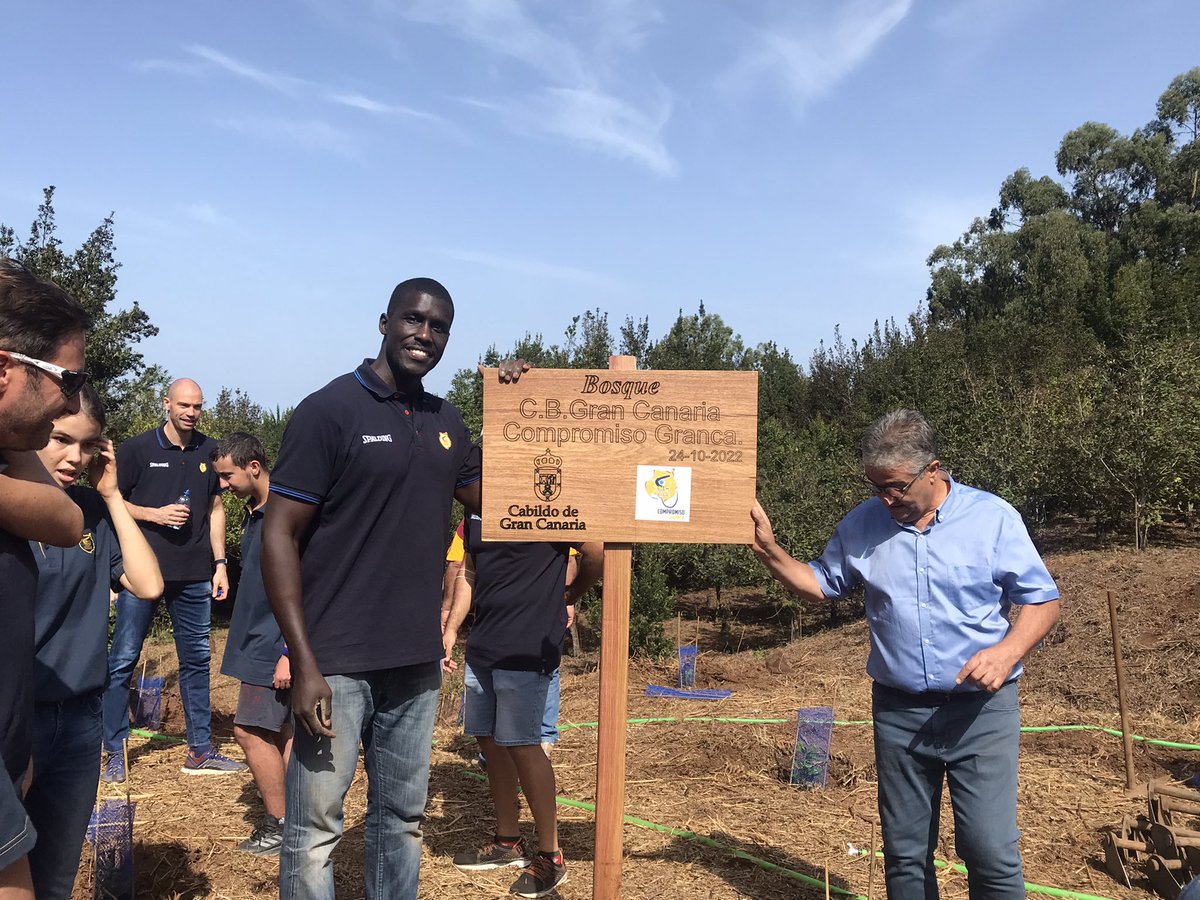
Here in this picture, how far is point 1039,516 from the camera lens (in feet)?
46.4

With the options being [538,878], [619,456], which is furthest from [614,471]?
[538,878]

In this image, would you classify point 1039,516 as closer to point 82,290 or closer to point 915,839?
point 915,839

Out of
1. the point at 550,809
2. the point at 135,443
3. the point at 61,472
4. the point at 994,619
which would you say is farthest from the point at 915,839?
the point at 135,443

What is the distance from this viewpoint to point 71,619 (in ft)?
8.98

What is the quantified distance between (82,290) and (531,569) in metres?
15.2

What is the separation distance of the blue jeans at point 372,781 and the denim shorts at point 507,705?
3.58ft

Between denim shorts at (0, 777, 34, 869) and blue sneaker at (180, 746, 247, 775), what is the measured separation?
15.2 feet

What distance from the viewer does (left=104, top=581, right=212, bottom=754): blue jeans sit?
5742mm

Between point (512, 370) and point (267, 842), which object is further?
point (267, 842)

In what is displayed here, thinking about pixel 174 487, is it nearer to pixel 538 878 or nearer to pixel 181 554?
pixel 181 554

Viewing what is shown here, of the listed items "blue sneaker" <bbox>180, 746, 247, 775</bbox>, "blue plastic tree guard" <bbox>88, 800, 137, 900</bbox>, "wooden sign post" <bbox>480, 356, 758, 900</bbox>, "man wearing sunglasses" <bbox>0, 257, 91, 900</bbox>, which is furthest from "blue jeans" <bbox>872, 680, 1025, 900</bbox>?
"blue sneaker" <bbox>180, 746, 247, 775</bbox>

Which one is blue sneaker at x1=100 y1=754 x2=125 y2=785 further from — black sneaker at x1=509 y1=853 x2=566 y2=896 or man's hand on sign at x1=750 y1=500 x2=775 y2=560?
man's hand on sign at x1=750 y1=500 x2=775 y2=560

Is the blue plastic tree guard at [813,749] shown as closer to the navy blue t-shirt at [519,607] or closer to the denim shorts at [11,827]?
the navy blue t-shirt at [519,607]

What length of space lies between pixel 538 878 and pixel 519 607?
116 centimetres
